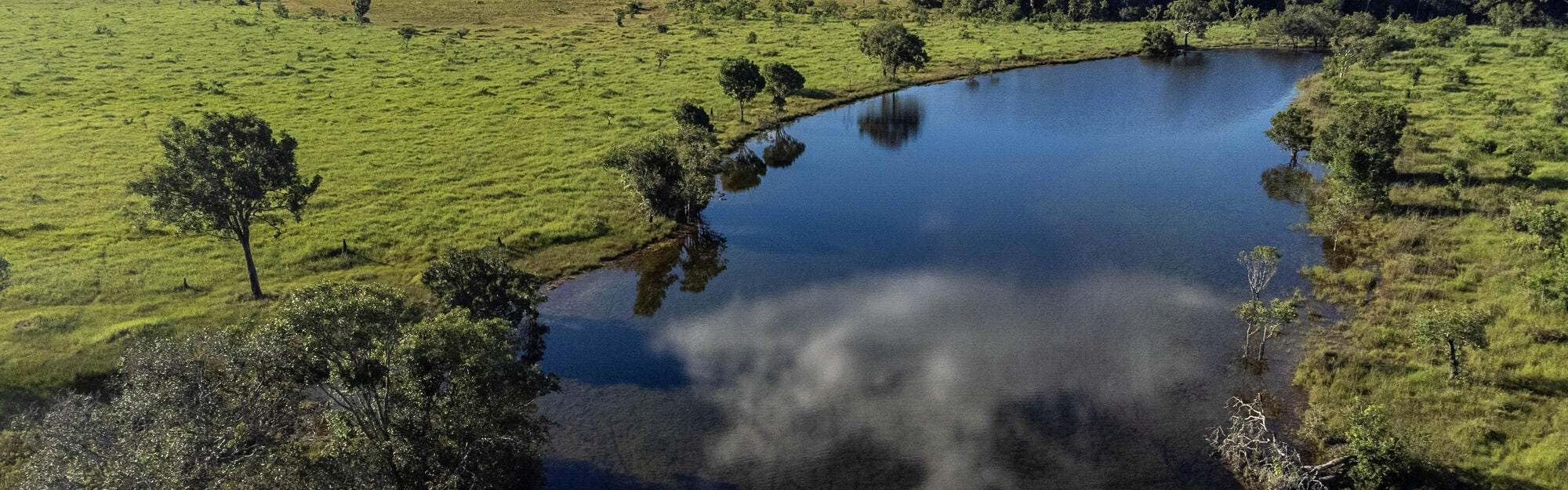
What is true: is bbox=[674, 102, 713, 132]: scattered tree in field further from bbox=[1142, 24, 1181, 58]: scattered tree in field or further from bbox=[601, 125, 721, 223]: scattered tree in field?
bbox=[1142, 24, 1181, 58]: scattered tree in field

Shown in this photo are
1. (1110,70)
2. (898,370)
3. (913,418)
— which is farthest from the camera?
(1110,70)

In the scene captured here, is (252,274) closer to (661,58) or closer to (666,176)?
(666,176)

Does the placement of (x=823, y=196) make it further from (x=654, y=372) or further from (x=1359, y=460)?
(x=1359, y=460)

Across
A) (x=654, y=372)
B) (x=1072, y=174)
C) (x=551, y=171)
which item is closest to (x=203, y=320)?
(x=654, y=372)

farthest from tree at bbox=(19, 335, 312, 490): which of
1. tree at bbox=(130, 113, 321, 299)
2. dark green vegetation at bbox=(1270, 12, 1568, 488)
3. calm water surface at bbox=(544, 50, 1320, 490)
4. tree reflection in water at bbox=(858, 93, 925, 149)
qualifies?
tree reflection in water at bbox=(858, 93, 925, 149)

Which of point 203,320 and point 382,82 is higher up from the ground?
point 382,82

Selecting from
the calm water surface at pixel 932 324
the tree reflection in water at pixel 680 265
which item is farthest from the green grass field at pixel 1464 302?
the tree reflection in water at pixel 680 265

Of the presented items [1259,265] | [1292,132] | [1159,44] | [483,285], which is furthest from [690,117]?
→ [1159,44]
